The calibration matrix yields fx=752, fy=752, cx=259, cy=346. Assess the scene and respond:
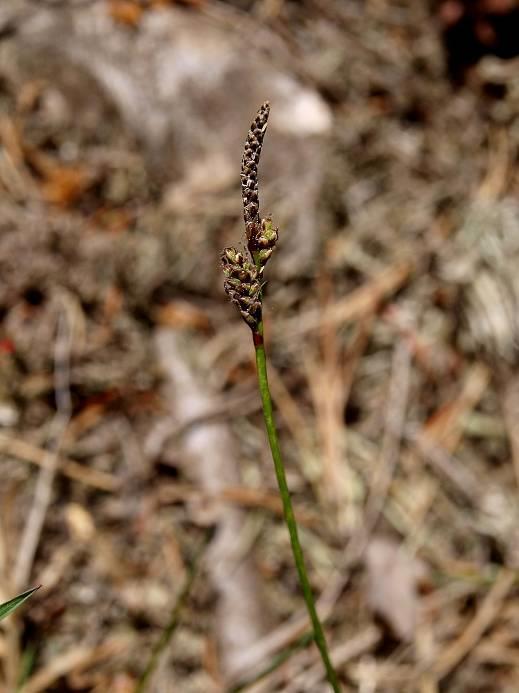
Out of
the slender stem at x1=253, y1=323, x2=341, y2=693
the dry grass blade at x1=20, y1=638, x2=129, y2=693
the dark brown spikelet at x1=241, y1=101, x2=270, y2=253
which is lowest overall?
the dry grass blade at x1=20, y1=638, x2=129, y2=693

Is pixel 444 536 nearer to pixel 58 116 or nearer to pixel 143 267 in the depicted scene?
pixel 143 267

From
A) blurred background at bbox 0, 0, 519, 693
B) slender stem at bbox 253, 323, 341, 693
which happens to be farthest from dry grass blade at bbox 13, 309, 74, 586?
slender stem at bbox 253, 323, 341, 693

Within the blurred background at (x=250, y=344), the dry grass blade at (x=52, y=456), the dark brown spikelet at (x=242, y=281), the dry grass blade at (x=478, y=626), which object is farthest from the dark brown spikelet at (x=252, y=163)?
the dry grass blade at (x=478, y=626)

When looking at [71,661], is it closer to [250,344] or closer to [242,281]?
[250,344]

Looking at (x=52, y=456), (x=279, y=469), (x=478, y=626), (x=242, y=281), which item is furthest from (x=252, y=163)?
(x=478, y=626)

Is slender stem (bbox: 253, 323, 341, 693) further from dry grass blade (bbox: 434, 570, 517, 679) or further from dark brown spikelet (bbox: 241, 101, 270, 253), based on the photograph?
dry grass blade (bbox: 434, 570, 517, 679)

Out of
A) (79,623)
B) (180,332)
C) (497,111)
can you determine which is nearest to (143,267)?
(180,332)

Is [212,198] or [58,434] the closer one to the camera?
[58,434]

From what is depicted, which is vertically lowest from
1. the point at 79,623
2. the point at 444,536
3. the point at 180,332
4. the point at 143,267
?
the point at 444,536
